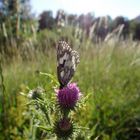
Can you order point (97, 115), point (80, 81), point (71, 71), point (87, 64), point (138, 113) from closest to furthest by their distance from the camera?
point (71, 71)
point (97, 115)
point (138, 113)
point (80, 81)
point (87, 64)

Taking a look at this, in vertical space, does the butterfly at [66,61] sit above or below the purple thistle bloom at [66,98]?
above

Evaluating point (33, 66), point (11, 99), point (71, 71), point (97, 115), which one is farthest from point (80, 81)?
point (71, 71)

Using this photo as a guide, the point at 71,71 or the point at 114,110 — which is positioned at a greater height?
the point at 71,71

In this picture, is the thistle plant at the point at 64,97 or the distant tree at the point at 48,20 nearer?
the thistle plant at the point at 64,97

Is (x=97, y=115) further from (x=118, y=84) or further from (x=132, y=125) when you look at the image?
(x=118, y=84)

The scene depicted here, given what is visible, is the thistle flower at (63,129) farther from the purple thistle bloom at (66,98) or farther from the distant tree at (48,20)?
the distant tree at (48,20)

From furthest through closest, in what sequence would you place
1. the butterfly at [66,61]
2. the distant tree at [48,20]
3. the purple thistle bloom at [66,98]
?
the distant tree at [48,20]
the purple thistle bloom at [66,98]
the butterfly at [66,61]

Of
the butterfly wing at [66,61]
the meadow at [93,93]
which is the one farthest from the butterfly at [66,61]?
the meadow at [93,93]

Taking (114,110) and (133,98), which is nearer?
(114,110)
